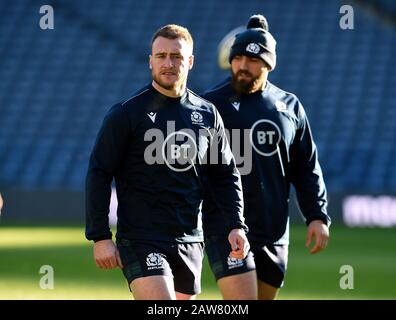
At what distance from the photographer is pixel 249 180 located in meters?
8.23

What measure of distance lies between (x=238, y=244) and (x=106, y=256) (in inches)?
39.2

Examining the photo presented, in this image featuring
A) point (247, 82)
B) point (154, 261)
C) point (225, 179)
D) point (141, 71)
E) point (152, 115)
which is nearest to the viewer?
point (154, 261)

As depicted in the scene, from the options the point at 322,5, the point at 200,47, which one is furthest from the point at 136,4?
the point at 322,5

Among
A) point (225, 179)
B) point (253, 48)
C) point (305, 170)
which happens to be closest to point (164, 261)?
point (225, 179)

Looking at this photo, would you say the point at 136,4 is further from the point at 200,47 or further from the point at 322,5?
the point at 322,5

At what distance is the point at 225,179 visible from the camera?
300 inches

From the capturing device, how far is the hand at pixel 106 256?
6.81m

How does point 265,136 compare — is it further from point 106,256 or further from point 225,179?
point 106,256

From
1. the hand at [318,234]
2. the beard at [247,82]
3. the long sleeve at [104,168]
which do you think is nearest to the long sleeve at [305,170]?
the hand at [318,234]

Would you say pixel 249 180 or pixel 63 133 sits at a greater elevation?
pixel 63 133

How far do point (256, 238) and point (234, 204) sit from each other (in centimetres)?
72

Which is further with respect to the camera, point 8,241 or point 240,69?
point 8,241

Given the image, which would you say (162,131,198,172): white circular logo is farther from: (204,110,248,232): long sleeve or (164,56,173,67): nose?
(164,56,173,67): nose
